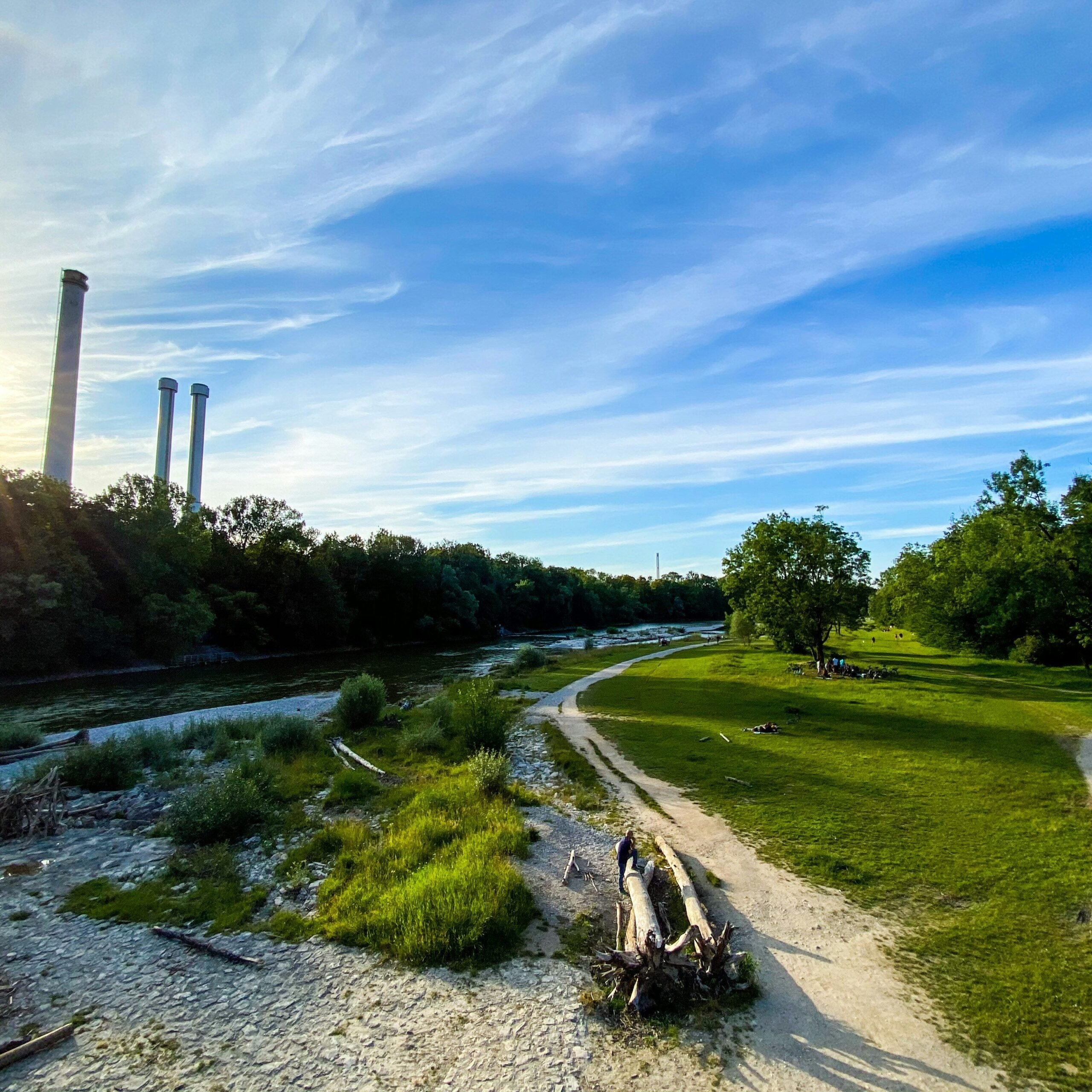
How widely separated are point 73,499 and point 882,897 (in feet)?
→ 222

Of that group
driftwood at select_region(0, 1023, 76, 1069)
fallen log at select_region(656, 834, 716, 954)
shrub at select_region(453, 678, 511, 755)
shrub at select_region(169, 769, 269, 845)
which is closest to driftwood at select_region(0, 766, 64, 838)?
shrub at select_region(169, 769, 269, 845)

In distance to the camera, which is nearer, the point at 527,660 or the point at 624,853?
the point at 624,853

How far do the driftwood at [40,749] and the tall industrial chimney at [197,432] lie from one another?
67.5 meters

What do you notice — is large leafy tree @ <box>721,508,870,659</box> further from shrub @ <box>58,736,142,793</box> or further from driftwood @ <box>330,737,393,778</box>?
shrub @ <box>58,736,142,793</box>

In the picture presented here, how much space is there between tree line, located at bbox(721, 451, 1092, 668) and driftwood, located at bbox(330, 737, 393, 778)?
91.3ft

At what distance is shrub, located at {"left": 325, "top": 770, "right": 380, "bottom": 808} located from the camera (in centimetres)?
1872

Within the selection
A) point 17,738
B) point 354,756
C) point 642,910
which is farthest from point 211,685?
point 642,910

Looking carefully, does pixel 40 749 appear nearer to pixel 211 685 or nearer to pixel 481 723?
pixel 481 723

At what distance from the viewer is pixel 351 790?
1920 centimetres

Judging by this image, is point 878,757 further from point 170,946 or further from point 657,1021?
point 170,946

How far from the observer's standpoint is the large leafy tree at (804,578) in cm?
3978

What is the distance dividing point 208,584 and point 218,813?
216 feet

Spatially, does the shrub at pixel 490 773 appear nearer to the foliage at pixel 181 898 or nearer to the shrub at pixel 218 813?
the shrub at pixel 218 813

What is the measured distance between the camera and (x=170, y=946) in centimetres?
1096
